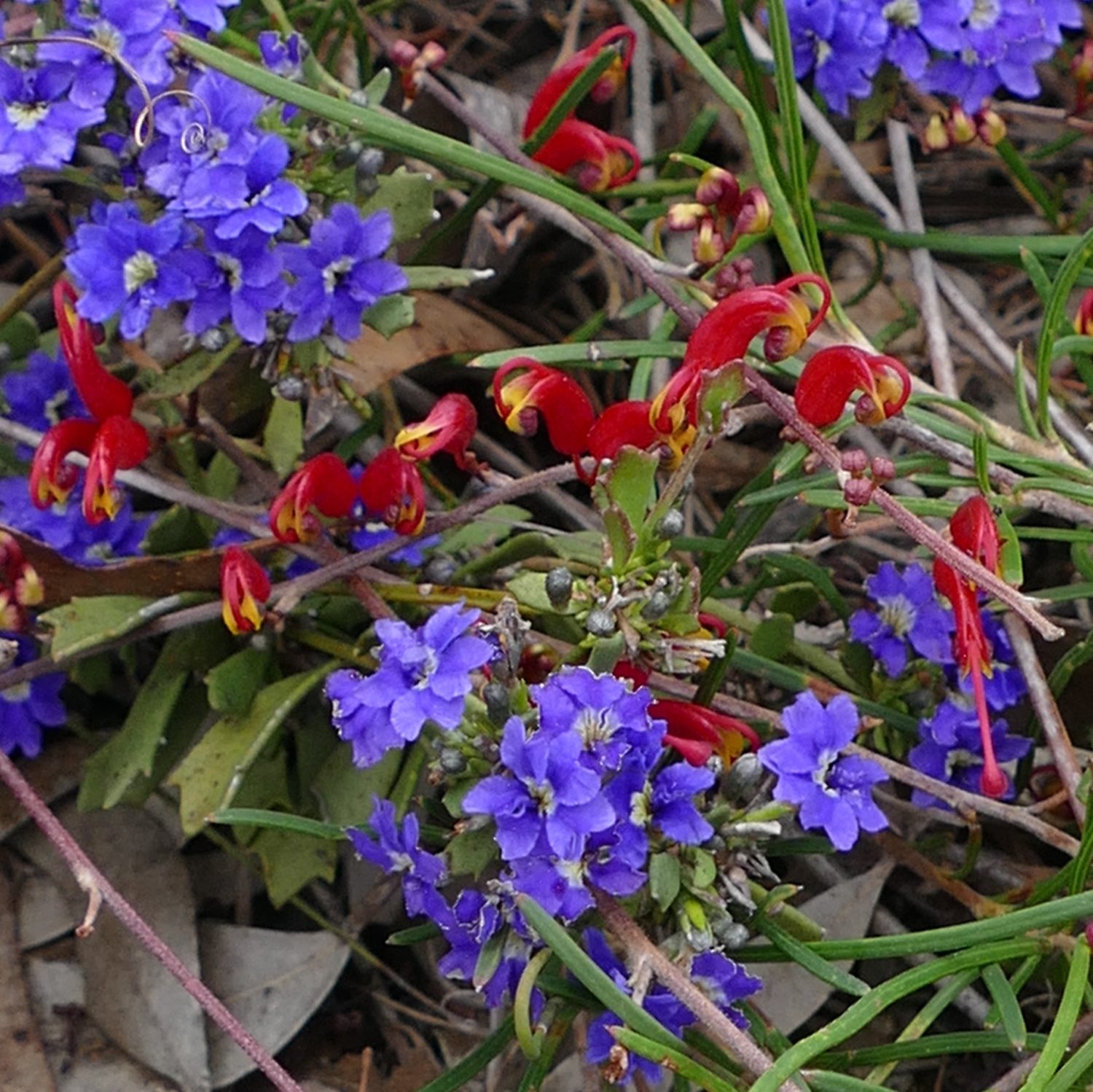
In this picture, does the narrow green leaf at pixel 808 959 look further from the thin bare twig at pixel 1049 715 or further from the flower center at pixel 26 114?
the flower center at pixel 26 114

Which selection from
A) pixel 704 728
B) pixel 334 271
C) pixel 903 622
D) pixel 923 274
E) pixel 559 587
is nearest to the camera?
pixel 559 587

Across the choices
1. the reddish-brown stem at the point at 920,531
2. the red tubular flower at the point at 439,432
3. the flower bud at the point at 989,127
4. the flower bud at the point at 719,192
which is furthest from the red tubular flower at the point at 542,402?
the flower bud at the point at 989,127

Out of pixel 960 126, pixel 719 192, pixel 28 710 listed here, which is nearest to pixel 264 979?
pixel 28 710

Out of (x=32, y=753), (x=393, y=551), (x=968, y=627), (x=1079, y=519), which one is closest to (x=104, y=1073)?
(x=32, y=753)

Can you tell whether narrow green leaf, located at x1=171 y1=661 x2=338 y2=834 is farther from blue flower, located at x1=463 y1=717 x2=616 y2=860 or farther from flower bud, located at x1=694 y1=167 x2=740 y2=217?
flower bud, located at x1=694 y1=167 x2=740 y2=217

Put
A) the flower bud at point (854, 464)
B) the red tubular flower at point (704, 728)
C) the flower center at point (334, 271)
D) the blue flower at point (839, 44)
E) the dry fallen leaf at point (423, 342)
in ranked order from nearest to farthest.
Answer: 1. the flower bud at point (854, 464)
2. the red tubular flower at point (704, 728)
3. the flower center at point (334, 271)
4. the blue flower at point (839, 44)
5. the dry fallen leaf at point (423, 342)

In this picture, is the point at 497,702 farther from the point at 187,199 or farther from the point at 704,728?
the point at 187,199
